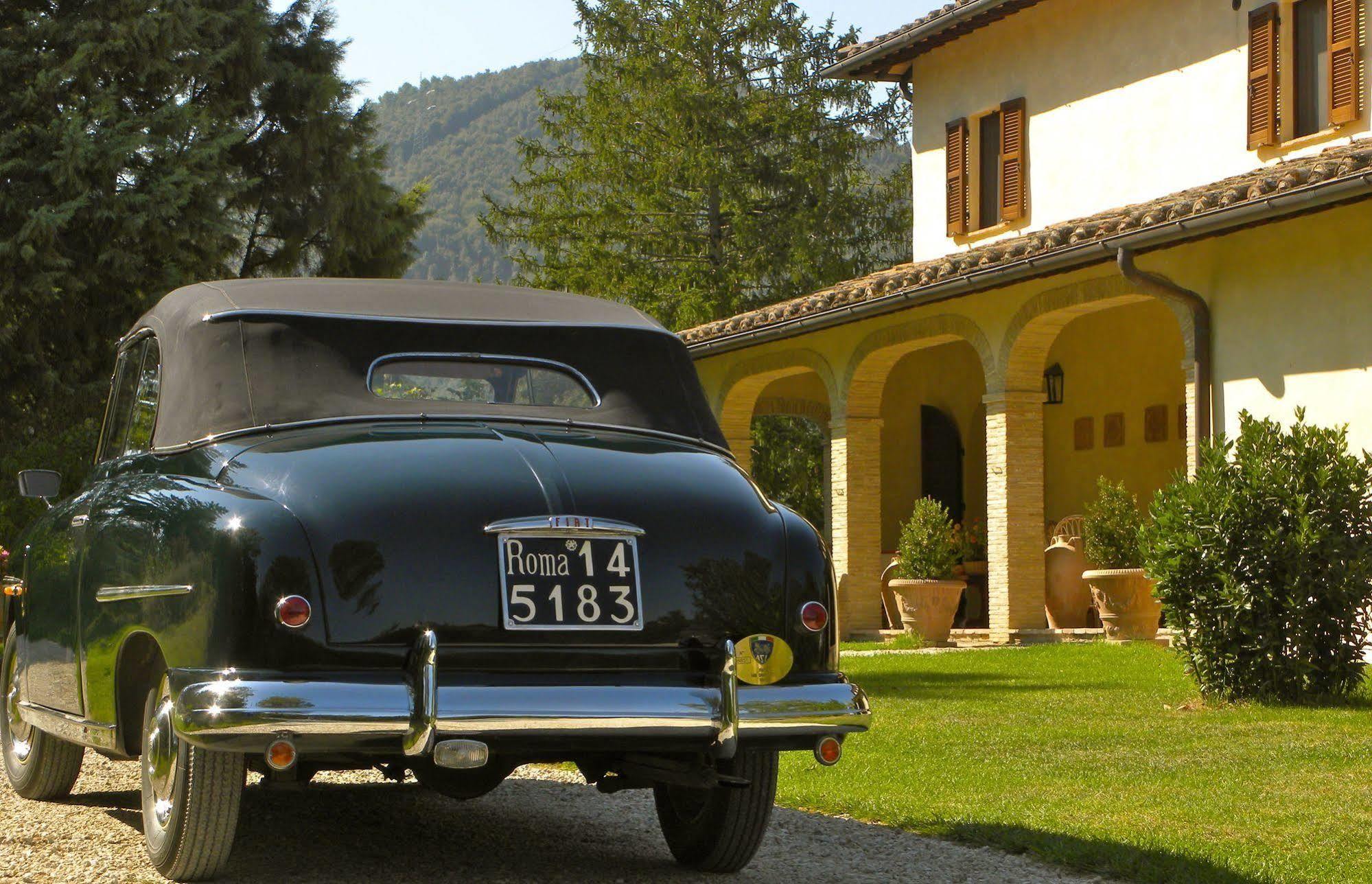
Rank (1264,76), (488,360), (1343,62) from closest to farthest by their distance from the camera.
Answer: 1. (488,360)
2. (1343,62)
3. (1264,76)

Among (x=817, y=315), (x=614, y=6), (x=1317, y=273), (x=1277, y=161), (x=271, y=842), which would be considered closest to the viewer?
(x=271, y=842)

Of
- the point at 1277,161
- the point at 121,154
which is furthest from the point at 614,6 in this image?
the point at 1277,161

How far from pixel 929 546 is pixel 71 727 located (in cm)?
1245

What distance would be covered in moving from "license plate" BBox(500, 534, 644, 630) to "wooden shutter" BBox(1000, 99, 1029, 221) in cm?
1537

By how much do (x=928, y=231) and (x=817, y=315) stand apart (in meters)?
4.05

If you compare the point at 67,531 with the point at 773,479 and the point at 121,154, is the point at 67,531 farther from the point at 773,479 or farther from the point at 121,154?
the point at 773,479

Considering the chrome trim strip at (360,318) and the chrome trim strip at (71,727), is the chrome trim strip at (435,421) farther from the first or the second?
the chrome trim strip at (71,727)

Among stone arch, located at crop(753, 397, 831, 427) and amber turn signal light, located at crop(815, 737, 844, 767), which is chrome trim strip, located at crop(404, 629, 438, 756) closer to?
amber turn signal light, located at crop(815, 737, 844, 767)

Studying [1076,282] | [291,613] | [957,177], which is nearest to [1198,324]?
[1076,282]

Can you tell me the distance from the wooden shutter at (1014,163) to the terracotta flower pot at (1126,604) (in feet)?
18.5

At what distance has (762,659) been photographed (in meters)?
4.57

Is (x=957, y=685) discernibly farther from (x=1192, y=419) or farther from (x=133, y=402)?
(x=133, y=402)

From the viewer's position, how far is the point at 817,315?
56.8 feet

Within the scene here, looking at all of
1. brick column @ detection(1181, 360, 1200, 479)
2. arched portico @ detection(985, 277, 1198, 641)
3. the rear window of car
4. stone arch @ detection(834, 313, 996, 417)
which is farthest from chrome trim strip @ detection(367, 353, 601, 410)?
stone arch @ detection(834, 313, 996, 417)
